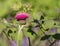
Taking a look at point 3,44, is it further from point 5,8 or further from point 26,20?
point 5,8

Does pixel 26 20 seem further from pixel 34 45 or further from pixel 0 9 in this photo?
pixel 0 9

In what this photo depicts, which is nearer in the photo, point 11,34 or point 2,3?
point 11,34

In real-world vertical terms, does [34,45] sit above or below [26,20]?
below

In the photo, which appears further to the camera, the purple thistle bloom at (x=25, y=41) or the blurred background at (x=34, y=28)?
the purple thistle bloom at (x=25, y=41)

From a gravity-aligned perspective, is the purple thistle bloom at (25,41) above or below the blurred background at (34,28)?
below

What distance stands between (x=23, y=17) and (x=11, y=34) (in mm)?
186

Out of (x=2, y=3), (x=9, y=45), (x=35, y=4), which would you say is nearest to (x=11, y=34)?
(x=9, y=45)

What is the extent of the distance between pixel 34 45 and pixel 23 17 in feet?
0.63

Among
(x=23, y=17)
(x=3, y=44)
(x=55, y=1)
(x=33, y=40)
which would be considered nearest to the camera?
(x=23, y=17)

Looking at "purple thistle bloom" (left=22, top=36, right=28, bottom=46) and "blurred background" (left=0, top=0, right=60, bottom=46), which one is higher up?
"blurred background" (left=0, top=0, right=60, bottom=46)

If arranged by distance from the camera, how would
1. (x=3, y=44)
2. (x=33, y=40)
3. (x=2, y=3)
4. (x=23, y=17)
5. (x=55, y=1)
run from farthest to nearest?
(x=2, y=3), (x=55, y=1), (x=3, y=44), (x=33, y=40), (x=23, y=17)

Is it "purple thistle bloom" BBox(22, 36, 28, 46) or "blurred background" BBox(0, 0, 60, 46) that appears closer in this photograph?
"blurred background" BBox(0, 0, 60, 46)

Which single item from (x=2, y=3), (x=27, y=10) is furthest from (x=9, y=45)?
(x=2, y=3)

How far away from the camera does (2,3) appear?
2324mm
